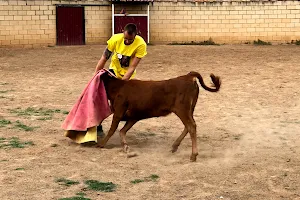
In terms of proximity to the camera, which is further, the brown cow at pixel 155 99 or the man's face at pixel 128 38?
the man's face at pixel 128 38

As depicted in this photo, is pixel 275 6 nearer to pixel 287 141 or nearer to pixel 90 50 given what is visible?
pixel 90 50

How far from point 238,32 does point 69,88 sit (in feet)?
35.2

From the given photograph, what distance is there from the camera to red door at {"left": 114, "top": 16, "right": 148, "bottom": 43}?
20531 mm

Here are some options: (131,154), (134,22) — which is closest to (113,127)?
(131,154)

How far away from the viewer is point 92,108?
7.43 m

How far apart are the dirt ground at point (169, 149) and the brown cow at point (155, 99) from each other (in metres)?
0.40

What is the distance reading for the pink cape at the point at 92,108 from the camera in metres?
7.41

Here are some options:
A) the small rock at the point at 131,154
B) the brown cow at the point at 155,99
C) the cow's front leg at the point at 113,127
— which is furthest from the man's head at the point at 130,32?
the small rock at the point at 131,154

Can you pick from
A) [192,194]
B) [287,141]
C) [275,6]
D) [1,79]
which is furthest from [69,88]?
[275,6]

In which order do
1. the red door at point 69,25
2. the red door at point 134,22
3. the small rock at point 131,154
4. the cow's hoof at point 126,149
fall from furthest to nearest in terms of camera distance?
1. the red door at point 134,22
2. the red door at point 69,25
3. the cow's hoof at point 126,149
4. the small rock at point 131,154

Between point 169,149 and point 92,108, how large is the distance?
1129 mm

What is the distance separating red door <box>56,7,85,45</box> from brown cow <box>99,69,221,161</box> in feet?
43.6

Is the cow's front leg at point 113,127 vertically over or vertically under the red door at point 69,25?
under

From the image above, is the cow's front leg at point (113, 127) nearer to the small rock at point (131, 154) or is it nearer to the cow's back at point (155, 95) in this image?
the cow's back at point (155, 95)
